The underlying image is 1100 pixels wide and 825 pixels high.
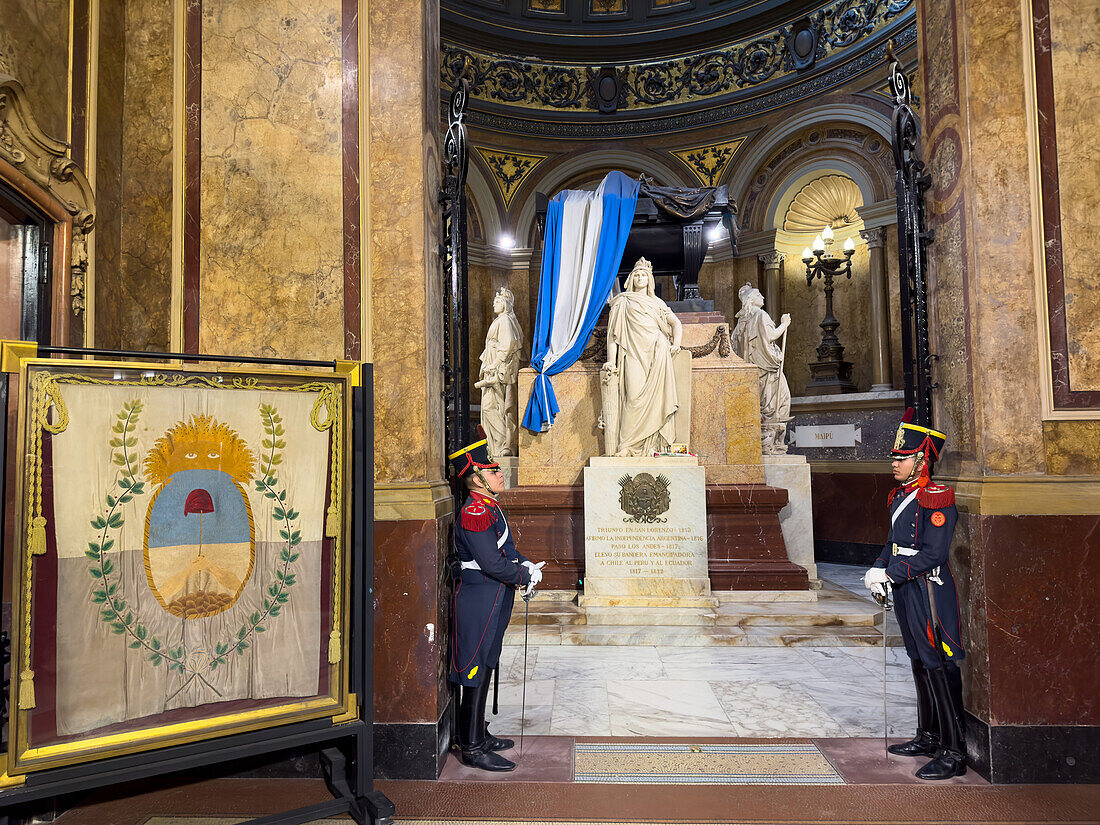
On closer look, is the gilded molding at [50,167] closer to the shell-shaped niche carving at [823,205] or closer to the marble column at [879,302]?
the marble column at [879,302]

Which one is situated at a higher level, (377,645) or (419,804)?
(377,645)

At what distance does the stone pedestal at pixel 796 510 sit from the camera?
771cm

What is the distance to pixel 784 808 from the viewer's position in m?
3.26

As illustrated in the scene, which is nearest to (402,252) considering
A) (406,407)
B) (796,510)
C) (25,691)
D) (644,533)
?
(406,407)

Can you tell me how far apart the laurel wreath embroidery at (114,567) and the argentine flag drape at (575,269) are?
15.8 feet

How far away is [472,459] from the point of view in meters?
3.90

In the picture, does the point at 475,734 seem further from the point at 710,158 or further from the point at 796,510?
the point at 710,158

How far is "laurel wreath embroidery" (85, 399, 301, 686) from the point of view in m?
2.73

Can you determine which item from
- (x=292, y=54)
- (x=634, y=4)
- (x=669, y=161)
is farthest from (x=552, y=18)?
(x=292, y=54)

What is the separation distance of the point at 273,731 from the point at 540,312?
229 inches

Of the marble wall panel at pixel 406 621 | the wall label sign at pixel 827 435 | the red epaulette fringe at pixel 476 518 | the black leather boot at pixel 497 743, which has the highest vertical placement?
the wall label sign at pixel 827 435

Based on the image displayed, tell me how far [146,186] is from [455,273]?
1.63 meters


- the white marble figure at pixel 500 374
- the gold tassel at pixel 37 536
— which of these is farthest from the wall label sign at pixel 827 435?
the gold tassel at pixel 37 536

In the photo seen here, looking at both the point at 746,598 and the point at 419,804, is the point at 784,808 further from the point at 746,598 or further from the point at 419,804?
the point at 746,598
